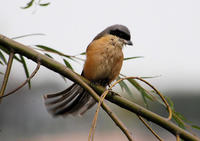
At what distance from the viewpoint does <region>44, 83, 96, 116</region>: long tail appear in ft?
8.06

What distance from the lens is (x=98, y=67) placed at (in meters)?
2.80

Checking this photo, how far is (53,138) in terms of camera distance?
13.0m

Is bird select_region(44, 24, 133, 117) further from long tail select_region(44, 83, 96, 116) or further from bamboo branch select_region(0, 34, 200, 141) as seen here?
bamboo branch select_region(0, 34, 200, 141)

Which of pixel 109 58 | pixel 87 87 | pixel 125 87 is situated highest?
pixel 87 87

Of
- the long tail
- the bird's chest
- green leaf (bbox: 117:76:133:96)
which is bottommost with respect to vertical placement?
the long tail

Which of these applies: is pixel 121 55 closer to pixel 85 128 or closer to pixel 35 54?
pixel 35 54

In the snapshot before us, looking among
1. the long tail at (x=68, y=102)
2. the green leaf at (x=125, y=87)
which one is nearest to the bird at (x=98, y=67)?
the long tail at (x=68, y=102)

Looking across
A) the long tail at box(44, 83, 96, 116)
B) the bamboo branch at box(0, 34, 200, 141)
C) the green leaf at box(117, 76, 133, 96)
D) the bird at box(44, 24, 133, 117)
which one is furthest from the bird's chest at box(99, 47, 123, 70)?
the bamboo branch at box(0, 34, 200, 141)

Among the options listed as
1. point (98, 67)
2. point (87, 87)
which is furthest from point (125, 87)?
point (87, 87)

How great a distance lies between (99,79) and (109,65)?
0.16m

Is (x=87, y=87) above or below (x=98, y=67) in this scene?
above

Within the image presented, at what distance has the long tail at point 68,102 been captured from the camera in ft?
8.06

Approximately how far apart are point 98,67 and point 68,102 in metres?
0.38

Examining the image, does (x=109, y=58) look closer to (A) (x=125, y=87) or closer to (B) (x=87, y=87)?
(A) (x=125, y=87)
